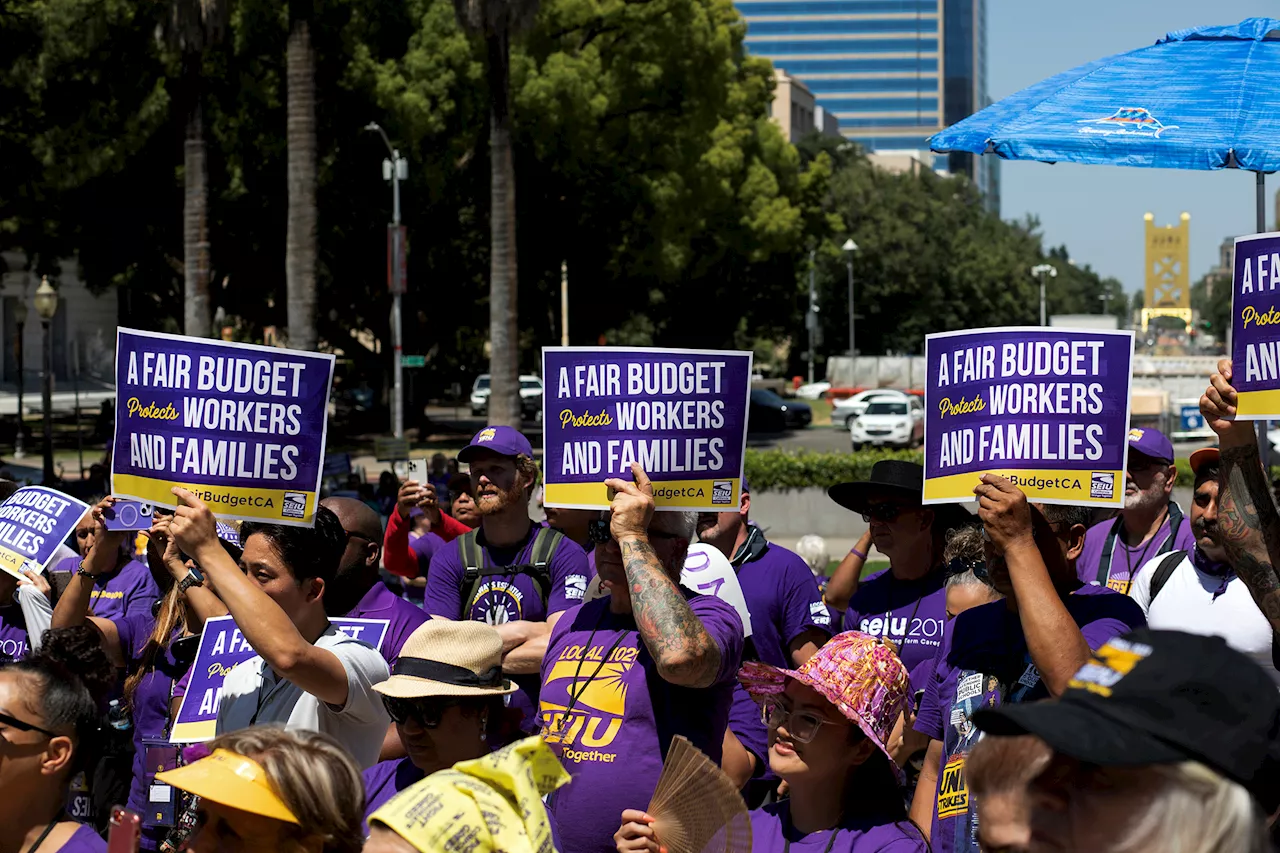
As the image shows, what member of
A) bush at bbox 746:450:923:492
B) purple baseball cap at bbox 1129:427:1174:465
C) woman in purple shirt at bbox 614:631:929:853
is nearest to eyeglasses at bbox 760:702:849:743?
woman in purple shirt at bbox 614:631:929:853

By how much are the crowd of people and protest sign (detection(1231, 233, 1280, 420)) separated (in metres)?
0.10

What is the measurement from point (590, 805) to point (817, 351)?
82550 mm

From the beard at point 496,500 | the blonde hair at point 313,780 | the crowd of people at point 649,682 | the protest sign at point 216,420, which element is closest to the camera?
the crowd of people at point 649,682

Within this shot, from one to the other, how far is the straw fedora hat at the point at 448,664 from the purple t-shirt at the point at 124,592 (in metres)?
2.73

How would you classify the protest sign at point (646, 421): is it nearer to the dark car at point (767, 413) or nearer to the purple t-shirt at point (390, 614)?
the purple t-shirt at point (390, 614)

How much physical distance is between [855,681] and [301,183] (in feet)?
56.2

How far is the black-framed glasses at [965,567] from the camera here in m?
5.66

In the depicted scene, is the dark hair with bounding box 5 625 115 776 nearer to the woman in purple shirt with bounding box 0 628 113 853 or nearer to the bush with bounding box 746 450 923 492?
the woman in purple shirt with bounding box 0 628 113 853

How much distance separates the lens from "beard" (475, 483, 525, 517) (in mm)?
6250

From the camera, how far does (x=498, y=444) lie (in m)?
6.38

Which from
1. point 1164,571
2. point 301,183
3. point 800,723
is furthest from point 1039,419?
point 301,183

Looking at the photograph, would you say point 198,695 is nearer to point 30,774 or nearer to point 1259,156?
point 30,774

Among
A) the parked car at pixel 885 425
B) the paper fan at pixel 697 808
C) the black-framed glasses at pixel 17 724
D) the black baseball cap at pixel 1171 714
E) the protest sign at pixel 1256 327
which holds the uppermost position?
the protest sign at pixel 1256 327

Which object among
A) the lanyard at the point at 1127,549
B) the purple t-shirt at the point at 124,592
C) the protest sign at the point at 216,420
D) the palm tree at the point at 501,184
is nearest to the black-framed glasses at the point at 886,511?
the lanyard at the point at 1127,549
